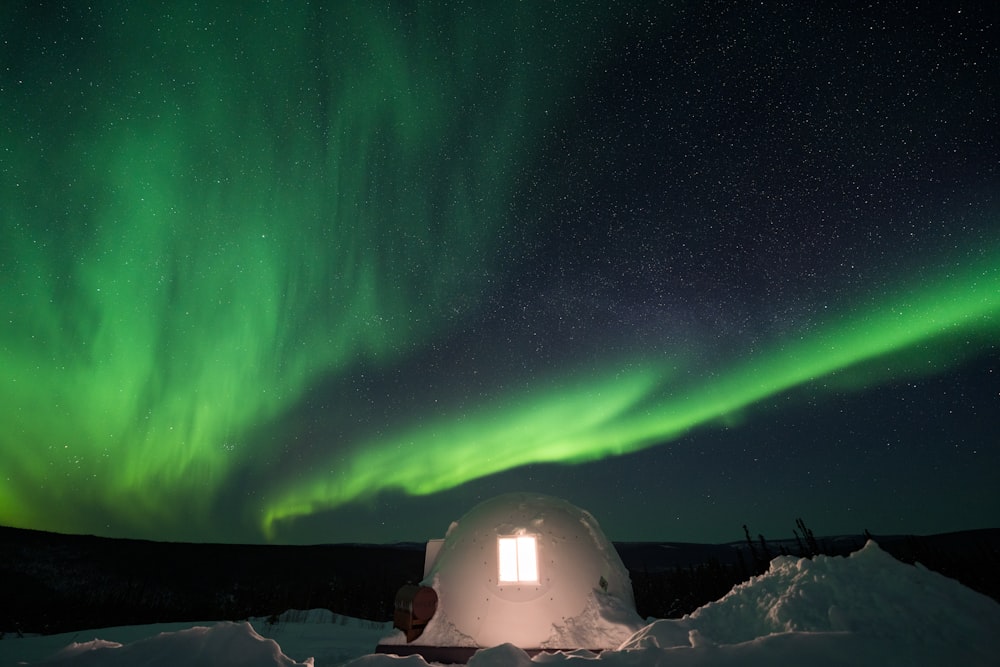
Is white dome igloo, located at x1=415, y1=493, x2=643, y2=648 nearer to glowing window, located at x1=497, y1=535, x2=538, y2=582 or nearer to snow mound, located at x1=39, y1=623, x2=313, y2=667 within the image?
glowing window, located at x1=497, y1=535, x2=538, y2=582

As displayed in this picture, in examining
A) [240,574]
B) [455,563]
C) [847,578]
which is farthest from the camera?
[240,574]

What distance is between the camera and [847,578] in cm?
671

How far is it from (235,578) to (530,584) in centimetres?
6937

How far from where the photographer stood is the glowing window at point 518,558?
12703mm

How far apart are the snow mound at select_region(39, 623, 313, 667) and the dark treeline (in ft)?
93.7

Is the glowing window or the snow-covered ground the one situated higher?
the glowing window

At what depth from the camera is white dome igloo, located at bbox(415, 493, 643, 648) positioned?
1187cm

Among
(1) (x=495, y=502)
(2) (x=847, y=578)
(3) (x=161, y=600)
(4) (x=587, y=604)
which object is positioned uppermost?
(1) (x=495, y=502)

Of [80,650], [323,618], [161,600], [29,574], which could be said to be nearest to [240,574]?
[161,600]

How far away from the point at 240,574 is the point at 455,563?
2706 inches

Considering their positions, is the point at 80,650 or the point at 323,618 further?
the point at 323,618

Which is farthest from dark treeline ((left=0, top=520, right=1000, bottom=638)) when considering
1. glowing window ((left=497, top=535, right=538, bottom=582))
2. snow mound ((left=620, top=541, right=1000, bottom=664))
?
snow mound ((left=620, top=541, right=1000, bottom=664))

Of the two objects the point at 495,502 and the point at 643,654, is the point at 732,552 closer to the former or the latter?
the point at 495,502

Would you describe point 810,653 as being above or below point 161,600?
above
